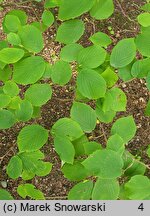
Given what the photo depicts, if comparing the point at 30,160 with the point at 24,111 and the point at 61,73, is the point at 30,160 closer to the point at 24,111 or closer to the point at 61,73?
the point at 24,111

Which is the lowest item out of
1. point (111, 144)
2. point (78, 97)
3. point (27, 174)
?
point (27, 174)

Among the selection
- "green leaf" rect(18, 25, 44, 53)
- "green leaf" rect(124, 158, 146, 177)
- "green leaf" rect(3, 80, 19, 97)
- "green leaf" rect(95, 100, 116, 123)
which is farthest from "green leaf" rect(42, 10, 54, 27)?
"green leaf" rect(124, 158, 146, 177)

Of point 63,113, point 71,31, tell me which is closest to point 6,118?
point 71,31

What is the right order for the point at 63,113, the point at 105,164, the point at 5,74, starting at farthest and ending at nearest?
the point at 63,113
the point at 5,74
the point at 105,164

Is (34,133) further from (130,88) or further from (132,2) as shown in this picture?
(132,2)

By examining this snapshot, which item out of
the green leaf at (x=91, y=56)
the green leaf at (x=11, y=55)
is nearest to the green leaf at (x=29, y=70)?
the green leaf at (x=11, y=55)

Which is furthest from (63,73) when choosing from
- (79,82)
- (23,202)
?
(23,202)
